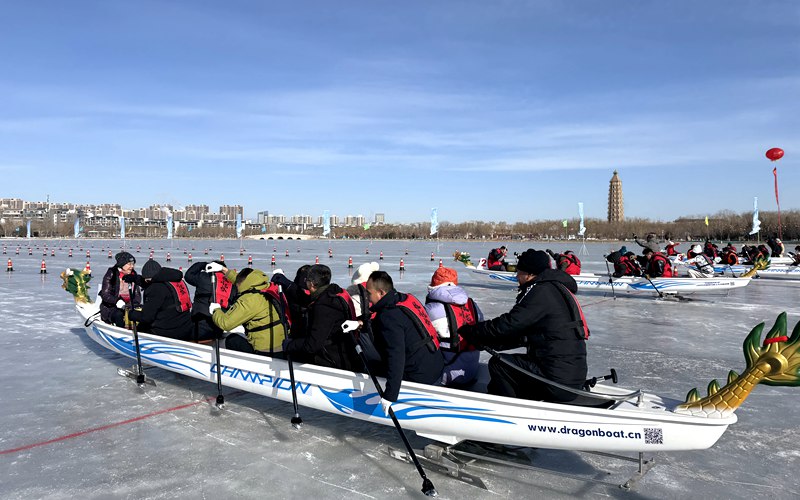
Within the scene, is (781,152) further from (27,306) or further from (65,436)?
(27,306)

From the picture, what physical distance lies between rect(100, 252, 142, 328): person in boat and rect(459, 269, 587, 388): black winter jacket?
5.55 meters

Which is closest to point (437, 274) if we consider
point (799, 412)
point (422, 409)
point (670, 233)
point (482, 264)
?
point (422, 409)

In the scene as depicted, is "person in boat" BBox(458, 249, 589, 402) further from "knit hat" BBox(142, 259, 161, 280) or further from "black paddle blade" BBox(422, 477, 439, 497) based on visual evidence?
"knit hat" BBox(142, 259, 161, 280)

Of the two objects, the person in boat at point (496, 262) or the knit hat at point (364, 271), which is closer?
the knit hat at point (364, 271)

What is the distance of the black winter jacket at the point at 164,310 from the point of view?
641cm

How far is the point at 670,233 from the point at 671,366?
4588 inches

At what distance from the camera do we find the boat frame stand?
3949 mm

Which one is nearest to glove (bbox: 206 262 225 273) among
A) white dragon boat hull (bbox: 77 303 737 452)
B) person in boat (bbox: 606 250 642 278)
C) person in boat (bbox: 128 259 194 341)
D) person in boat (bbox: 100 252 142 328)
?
person in boat (bbox: 128 259 194 341)

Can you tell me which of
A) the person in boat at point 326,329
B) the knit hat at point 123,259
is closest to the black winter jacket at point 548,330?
the person in boat at point 326,329

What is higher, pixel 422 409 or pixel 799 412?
pixel 422 409

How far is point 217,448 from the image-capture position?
461cm

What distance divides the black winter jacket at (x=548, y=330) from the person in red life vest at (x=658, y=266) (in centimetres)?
1201

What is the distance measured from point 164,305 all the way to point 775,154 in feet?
62.3

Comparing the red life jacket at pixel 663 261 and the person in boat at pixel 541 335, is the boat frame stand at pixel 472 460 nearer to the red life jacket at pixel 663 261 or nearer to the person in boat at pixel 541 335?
the person in boat at pixel 541 335
